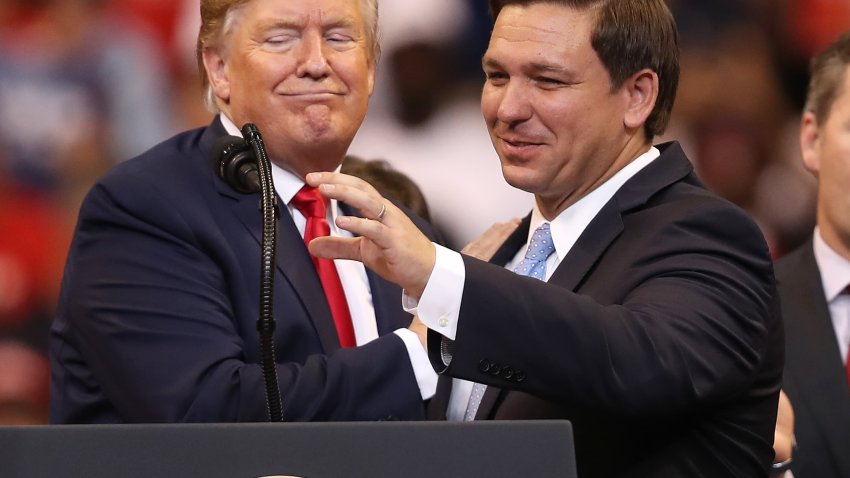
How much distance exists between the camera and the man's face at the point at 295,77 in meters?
2.27

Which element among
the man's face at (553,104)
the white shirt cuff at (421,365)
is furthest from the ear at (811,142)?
the white shirt cuff at (421,365)

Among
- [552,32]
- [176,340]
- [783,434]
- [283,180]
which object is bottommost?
[783,434]

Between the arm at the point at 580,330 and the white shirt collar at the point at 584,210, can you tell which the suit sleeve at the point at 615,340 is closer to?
the arm at the point at 580,330

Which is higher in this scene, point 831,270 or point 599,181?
point 599,181

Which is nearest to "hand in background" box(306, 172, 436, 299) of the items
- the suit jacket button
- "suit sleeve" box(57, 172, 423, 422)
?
the suit jacket button

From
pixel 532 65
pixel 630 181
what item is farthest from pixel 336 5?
pixel 630 181

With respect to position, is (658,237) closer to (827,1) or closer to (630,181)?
(630,181)

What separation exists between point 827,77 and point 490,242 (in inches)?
46.2

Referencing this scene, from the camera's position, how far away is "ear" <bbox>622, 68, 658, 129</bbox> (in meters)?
2.05

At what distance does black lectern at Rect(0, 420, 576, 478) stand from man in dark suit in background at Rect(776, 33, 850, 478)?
1.66 metres

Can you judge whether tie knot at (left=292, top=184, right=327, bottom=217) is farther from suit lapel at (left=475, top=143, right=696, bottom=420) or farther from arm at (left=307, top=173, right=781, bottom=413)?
arm at (left=307, top=173, right=781, bottom=413)

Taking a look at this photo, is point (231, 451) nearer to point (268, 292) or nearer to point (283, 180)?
point (268, 292)

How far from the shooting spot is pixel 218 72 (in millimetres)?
2387

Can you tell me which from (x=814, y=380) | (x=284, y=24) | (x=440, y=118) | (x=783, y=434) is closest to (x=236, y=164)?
(x=284, y=24)
